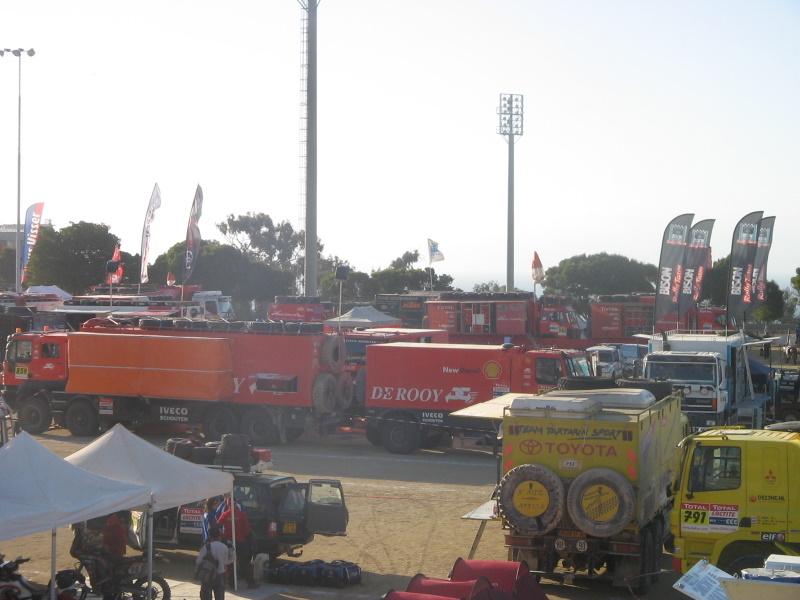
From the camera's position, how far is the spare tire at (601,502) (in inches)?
473

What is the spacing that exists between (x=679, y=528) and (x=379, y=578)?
4.30 m

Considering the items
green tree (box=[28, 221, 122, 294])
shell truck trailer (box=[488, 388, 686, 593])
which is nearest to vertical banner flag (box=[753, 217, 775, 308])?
shell truck trailer (box=[488, 388, 686, 593])

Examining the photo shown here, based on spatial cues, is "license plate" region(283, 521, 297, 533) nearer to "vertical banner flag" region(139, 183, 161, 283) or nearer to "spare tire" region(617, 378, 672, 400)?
"spare tire" region(617, 378, 672, 400)

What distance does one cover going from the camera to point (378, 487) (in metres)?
20.6

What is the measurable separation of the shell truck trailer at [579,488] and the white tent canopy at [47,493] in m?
4.54

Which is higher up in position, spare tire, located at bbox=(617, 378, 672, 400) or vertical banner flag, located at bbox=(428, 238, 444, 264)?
vertical banner flag, located at bbox=(428, 238, 444, 264)

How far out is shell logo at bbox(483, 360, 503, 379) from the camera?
24312mm

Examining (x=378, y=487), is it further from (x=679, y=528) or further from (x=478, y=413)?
(x=679, y=528)

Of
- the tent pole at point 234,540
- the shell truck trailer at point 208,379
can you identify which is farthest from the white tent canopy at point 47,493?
the shell truck trailer at point 208,379

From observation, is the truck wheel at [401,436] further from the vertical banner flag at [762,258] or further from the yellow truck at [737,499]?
the vertical banner flag at [762,258]

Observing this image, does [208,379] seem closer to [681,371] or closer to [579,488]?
[681,371]

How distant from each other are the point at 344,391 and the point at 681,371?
872 centimetres

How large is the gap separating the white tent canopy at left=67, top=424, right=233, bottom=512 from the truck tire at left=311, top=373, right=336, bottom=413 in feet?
42.1

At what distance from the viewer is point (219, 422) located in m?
26.1
